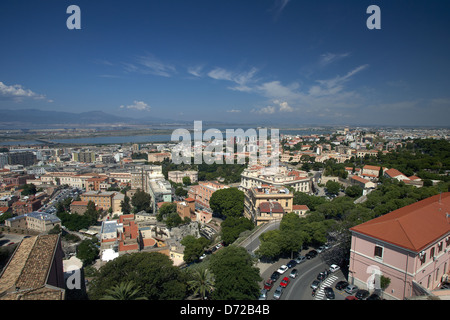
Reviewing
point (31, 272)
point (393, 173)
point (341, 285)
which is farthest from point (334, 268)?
point (393, 173)

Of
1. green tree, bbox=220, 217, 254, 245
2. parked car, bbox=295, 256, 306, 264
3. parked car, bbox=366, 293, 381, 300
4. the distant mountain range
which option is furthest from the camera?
the distant mountain range

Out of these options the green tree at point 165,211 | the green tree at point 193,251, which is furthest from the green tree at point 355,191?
the green tree at point 165,211

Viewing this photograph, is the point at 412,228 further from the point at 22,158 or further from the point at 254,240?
the point at 22,158

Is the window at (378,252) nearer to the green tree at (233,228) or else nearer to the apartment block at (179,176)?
the green tree at (233,228)

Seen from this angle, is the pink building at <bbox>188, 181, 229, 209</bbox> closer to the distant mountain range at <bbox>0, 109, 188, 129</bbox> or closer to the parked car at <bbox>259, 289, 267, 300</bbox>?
the parked car at <bbox>259, 289, 267, 300</bbox>

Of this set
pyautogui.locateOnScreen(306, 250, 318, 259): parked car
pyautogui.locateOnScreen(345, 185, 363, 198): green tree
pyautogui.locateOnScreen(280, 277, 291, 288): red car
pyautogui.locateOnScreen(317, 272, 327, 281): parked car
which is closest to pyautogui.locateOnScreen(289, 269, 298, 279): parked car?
pyautogui.locateOnScreen(280, 277, 291, 288): red car
